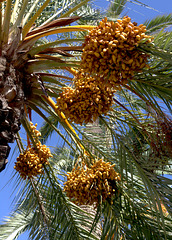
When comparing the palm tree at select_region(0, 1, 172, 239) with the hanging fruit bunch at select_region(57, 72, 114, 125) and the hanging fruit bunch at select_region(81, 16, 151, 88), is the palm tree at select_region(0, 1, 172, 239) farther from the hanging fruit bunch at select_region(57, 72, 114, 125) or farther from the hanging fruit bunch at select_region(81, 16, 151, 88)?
the hanging fruit bunch at select_region(57, 72, 114, 125)

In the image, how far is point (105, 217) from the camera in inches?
126

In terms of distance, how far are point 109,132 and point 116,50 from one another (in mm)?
1791

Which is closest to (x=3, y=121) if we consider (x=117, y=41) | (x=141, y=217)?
(x=117, y=41)

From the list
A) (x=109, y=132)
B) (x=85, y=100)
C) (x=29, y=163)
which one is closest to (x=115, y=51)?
(x=85, y=100)

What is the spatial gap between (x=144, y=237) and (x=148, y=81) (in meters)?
1.94

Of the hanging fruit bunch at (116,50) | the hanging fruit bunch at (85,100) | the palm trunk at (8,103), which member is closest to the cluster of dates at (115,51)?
the hanging fruit bunch at (116,50)

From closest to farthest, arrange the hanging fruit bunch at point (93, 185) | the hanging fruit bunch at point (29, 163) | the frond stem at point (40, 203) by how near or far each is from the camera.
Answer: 1. the hanging fruit bunch at point (93, 185)
2. the hanging fruit bunch at point (29, 163)
3. the frond stem at point (40, 203)

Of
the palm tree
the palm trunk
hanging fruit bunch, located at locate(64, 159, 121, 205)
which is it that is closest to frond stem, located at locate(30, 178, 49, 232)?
the palm tree

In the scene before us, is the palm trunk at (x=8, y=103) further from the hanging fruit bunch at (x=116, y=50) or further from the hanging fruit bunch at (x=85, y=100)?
the hanging fruit bunch at (x=116, y=50)

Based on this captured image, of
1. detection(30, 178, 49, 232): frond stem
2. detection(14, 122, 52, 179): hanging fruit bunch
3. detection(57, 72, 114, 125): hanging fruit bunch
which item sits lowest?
detection(30, 178, 49, 232): frond stem

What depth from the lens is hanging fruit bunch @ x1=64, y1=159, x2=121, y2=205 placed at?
3.07 m

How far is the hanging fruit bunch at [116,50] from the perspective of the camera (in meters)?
1.95

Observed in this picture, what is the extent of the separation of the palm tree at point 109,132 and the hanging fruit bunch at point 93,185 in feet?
0.39

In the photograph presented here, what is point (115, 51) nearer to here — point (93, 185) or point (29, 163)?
point (93, 185)
